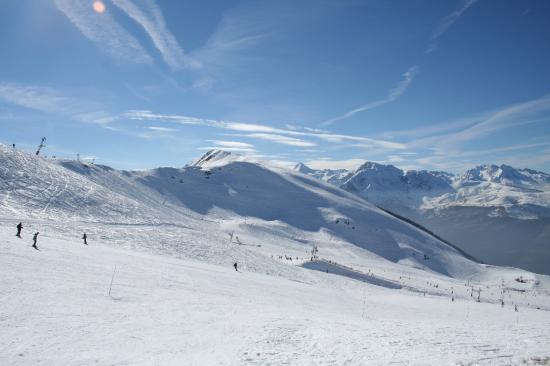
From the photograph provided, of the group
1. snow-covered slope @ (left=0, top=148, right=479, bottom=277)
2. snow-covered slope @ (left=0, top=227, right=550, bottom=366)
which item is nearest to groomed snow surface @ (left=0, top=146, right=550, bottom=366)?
snow-covered slope @ (left=0, top=227, right=550, bottom=366)

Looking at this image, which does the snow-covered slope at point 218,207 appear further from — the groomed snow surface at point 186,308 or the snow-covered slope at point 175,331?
the snow-covered slope at point 175,331

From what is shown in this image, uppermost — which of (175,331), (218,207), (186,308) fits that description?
(218,207)

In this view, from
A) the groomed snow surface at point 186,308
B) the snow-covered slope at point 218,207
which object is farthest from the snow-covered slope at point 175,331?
the snow-covered slope at point 218,207

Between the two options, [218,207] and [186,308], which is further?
[218,207]

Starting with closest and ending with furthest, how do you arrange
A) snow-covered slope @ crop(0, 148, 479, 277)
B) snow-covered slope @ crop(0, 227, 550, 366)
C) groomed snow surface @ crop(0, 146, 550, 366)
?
1. snow-covered slope @ crop(0, 227, 550, 366)
2. groomed snow surface @ crop(0, 146, 550, 366)
3. snow-covered slope @ crop(0, 148, 479, 277)

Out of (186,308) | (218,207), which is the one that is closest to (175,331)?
(186,308)

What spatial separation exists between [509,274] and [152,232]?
108 m

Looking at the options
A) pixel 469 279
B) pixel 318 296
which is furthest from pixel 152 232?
pixel 469 279

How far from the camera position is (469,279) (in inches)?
4481

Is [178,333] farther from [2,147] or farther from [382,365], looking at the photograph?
[2,147]

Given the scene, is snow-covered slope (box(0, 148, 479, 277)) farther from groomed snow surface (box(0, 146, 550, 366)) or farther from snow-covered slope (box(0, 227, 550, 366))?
snow-covered slope (box(0, 227, 550, 366))

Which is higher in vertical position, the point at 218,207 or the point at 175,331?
the point at 218,207

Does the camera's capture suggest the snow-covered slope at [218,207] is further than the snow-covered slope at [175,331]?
Yes

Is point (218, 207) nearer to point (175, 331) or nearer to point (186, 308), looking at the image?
point (186, 308)
